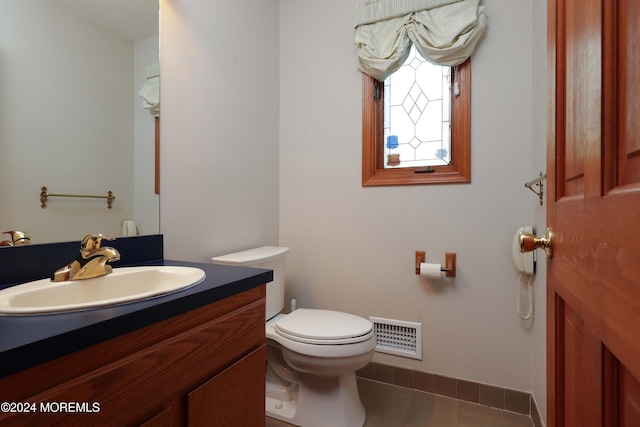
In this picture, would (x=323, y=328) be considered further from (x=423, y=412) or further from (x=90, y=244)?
(x=90, y=244)

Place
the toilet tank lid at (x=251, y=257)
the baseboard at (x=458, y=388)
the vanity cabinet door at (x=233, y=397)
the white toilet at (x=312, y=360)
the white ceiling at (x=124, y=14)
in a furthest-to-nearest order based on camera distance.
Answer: the baseboard at (x=458, y=388), the toilet tank lid at (x=251, y=257), the white toilet at (x=312, y=360), the white ceiling at (x=124, y=14), the vanity cabinet door at (x=233, y=397)

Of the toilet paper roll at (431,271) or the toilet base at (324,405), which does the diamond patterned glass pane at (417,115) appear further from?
the toilet base at (324,405)

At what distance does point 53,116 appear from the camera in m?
0.97

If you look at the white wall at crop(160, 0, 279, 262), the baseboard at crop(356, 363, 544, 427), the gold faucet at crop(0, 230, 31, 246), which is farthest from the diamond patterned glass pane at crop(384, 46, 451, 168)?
the gold faucet at crop(0, 230, 31, 246)

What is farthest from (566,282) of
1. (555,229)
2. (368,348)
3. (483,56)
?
(483,56)

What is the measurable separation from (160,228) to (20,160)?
488 mm

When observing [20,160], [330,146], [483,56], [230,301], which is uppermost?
[483,56]

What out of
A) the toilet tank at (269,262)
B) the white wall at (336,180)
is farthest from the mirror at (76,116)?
the toilet tank at (269,262)

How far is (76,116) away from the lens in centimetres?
102

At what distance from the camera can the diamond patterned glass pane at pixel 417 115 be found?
174 centimetres

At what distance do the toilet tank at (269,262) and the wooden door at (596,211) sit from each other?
1159mm

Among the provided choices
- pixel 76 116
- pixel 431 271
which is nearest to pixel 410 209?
pixel 431 271

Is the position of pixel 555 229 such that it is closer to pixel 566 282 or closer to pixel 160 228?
pixel 566 282

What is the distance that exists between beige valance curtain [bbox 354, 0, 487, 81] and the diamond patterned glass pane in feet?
0.34
